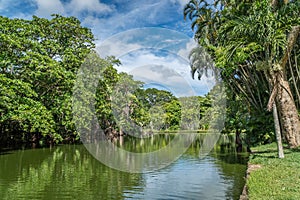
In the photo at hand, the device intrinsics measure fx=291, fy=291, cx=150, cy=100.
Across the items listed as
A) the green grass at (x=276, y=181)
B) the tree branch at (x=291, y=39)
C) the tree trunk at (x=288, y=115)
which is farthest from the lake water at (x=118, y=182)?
the tree branch at (x=291, y=39)

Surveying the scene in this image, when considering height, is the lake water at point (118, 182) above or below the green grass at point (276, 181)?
below

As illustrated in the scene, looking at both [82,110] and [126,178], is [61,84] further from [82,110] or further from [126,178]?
[126,178]

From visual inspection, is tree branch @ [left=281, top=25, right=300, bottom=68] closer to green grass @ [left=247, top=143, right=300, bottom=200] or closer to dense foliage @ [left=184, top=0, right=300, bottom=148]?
dense foliage @ [left=184, top=0, right=300, bottom=148]

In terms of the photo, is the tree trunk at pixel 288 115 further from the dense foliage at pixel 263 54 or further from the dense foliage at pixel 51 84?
the dense foliage at pixel 51 84

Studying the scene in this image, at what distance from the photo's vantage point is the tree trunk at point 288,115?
37.5 feet

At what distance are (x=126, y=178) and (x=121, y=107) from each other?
1895 centimetres

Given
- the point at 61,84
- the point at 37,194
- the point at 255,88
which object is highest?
the point at 61,84

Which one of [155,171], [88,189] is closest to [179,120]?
[155,171]

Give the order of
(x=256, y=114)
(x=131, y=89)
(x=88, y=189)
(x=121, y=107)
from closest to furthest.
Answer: (x=88, y=189)
(x=256, y=114)
(x=121, y=107)
(x=131, y=89)

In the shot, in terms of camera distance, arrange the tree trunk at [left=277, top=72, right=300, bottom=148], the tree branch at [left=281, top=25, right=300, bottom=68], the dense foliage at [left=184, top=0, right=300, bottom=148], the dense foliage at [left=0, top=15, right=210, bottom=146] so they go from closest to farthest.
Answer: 1. the dense foliage at [left=184, top=0, right=300, bottom=148]
2. the tree branch at [left=281, top=25, right=300, bottom=68]
3. the tree trunk at [left=277, top=72, right=300, bottom=148]
4. the dense foliage at [left=0, top=15, right=210, bottom=146]

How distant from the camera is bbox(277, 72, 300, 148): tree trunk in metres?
11.4

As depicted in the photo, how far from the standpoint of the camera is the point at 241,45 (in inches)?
438

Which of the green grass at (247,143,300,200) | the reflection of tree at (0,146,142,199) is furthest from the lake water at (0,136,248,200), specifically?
the green grass at (247,143,300,200)

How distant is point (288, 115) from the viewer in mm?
11531
